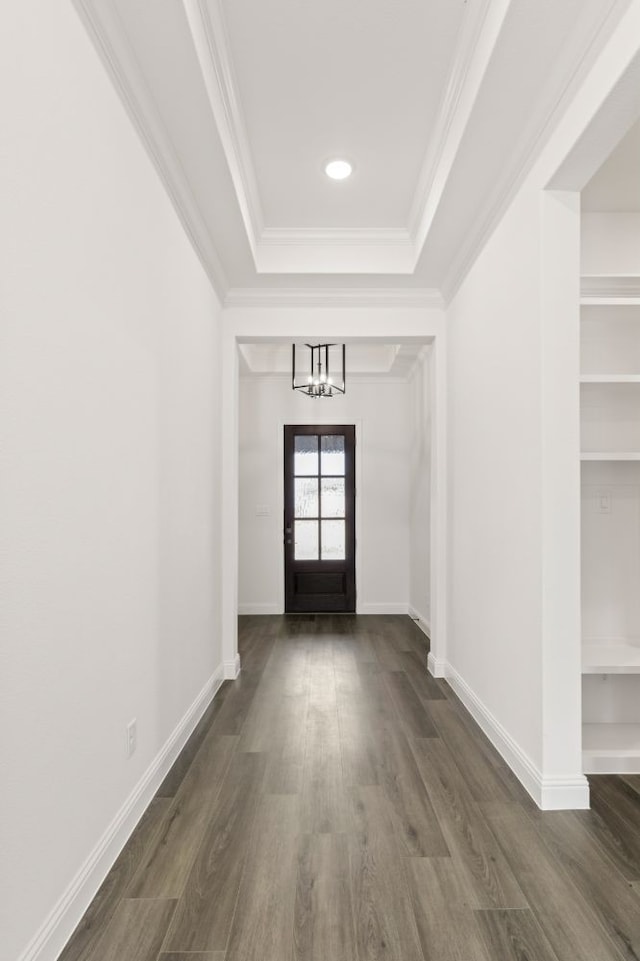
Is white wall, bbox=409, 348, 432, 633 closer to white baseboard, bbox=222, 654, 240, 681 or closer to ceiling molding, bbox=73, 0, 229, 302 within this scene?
white baseboard, bbox=222, 654, 240, 681

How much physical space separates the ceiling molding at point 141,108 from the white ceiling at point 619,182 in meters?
1.83

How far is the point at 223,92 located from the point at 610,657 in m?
2.86

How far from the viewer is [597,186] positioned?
260 centimetres

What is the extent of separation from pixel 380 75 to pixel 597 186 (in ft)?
3.47

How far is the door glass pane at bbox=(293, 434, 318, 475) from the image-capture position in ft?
21.3

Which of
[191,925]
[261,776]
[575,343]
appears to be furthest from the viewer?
[261,776]

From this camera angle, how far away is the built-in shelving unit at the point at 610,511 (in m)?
2.73

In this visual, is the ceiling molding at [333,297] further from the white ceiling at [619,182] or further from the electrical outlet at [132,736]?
the electrical outlet at [132,736]

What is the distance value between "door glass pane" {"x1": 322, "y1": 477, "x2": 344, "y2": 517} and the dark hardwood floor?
3403 mm

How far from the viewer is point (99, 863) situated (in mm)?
1775

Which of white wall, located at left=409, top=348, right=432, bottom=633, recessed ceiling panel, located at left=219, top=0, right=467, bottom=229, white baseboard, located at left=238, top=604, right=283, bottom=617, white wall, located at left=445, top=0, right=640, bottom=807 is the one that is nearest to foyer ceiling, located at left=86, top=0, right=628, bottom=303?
recessed ceiling panel, located at left=219, top=0, right=467, bottom=229

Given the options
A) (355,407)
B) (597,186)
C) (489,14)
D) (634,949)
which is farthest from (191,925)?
(355,407)

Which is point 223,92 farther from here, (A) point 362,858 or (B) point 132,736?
(A) point 362,858

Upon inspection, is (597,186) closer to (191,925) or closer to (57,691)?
(57,691)
